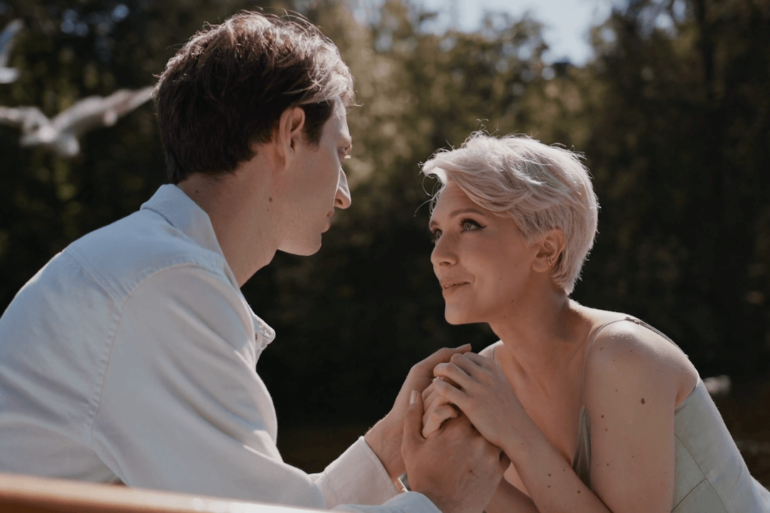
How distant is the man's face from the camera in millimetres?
2090

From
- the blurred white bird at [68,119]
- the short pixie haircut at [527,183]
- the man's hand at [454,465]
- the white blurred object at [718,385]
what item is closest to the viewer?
the man's hand at [454,465]

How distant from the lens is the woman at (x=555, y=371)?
2.16 m

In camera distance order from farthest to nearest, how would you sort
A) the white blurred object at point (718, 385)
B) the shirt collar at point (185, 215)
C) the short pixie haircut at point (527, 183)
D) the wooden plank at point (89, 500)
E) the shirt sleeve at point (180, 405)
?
the white blurred object at point (718, 385)
the short pixie haircut at point (527, 183)
the shirt collar at point (185, 215)
the shirt sleeve at point (180, 405)
the wooden plank at point (89, 500)

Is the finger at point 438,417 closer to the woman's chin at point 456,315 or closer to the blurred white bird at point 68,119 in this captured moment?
the woman's chin at point 456,315

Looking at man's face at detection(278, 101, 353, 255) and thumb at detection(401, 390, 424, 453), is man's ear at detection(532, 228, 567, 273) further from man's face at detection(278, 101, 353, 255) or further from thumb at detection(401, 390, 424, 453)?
man's face at detection(278, 101, 353, 255)

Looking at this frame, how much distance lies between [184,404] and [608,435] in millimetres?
1244

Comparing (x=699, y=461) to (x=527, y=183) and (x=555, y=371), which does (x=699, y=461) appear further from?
(x=527, y=183)

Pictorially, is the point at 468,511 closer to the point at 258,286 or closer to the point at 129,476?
the point at 129,476

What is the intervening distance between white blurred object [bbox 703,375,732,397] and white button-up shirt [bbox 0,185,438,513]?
1299cm

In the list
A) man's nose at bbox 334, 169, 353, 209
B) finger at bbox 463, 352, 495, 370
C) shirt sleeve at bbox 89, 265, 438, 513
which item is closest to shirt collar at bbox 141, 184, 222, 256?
shirt sleeve at bbox 89, 265, 438, 513

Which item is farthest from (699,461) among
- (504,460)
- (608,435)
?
(504,460)

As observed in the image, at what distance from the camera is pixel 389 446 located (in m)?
2.41

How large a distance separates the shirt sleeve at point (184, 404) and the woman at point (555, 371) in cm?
75

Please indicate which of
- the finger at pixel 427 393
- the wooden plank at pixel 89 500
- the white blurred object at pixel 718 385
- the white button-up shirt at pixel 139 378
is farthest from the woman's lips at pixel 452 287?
the white blurred object at pixel 718 385
